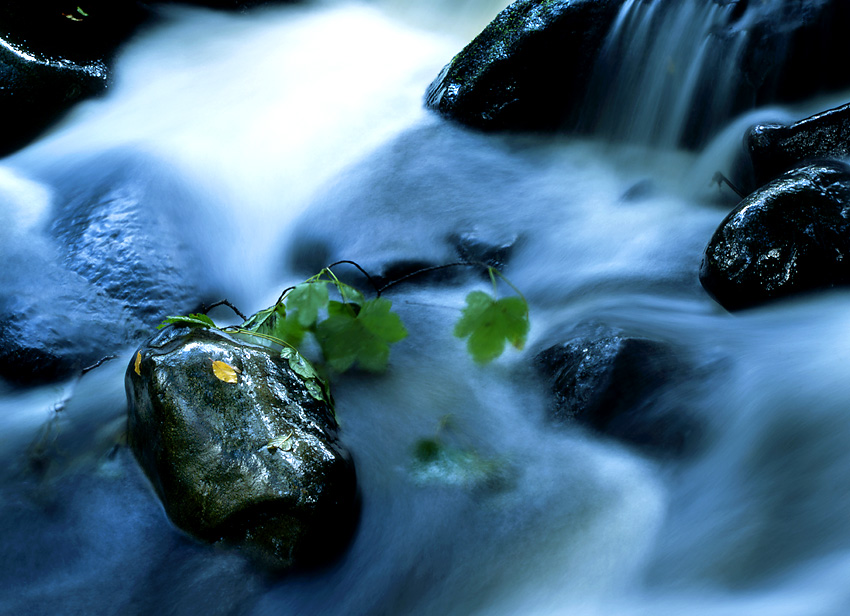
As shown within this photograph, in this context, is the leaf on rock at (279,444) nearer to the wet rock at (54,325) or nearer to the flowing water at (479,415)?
the flowing water at (479,415)

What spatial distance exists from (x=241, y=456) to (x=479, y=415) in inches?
37.9

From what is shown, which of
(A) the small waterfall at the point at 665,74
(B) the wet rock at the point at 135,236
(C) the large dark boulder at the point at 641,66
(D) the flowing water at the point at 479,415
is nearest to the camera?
(D) the flowing water at the point at 479,415

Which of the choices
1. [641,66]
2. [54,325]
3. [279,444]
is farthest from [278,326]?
[641,66]

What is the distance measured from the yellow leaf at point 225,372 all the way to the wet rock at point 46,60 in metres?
3.46

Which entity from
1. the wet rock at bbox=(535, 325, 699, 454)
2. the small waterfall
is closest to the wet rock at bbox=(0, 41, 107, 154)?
the small waterfall

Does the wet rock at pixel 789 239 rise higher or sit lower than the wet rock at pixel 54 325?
lower

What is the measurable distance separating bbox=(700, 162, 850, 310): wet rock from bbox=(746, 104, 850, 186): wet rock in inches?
17.6

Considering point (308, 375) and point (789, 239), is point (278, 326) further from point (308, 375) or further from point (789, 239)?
point (789, 239)

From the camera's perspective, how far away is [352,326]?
107 inches

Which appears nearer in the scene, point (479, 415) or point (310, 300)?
point (310, 300)

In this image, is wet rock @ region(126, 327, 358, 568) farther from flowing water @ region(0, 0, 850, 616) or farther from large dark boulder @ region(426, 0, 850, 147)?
large dark boulder @ region(426, 0, 850, 147)

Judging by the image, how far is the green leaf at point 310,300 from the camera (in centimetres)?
255

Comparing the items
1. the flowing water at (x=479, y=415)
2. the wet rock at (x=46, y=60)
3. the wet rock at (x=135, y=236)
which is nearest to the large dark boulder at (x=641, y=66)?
the flowing water at (x=479, y=415)

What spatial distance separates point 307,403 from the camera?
2.41m
